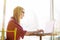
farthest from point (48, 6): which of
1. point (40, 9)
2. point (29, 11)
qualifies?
point (29, 11)

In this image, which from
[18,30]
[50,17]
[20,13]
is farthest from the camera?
[50,17]

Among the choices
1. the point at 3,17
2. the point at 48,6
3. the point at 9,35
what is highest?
the point at 48,6

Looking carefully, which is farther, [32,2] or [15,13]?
[32,2]

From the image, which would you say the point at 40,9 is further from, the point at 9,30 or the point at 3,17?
the point at 9,30

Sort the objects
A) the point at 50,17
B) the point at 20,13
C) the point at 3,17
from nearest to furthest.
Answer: the point at 20,13, the point at 3,17, the point at 50,17

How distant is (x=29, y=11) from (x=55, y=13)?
576 mm

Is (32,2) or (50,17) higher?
(32,2)

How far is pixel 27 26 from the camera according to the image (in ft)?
9.83

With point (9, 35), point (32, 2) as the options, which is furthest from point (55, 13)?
point (9, 35)

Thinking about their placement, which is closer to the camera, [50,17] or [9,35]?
[9,35]

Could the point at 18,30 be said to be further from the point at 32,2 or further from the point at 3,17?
the point at 32,2

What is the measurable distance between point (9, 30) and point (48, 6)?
1.32 m

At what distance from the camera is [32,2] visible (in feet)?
10.0

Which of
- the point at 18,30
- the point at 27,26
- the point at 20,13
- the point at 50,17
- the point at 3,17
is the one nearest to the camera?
the point at 18,30
